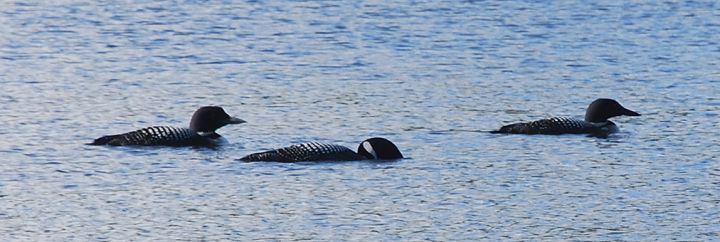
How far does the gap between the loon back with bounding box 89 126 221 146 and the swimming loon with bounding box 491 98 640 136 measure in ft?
8.20

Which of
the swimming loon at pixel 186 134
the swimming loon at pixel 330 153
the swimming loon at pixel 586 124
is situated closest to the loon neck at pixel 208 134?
the swimming loon at pixel 186 134

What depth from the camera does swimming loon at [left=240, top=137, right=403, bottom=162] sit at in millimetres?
15797

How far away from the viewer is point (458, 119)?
18.7 metres

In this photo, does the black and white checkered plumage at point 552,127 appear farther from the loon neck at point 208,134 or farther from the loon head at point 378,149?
the loon neck at point 208,134

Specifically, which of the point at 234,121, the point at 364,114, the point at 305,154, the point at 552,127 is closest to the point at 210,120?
the point at 234,121

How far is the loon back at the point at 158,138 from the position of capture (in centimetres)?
1678

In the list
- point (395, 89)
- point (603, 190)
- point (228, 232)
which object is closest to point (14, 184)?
point (228, 232)

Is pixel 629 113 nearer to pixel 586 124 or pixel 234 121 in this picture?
pixel 586 124

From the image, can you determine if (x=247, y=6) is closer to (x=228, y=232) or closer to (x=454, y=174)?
(x=454, y=174)

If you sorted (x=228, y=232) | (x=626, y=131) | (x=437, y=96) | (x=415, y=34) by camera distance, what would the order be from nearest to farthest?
1. (x=228, y=232)
2. (x=626, y=131)
3. (x=437, y=96)
4. (x=415, y=34)

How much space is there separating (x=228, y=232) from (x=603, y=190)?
2952 millimetres

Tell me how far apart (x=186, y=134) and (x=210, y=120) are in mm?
450

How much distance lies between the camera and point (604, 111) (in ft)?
59.9

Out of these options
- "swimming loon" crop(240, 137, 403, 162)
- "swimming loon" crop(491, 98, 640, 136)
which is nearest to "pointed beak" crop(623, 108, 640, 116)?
"swimming loon" crop(491, 98, 640, 136)
